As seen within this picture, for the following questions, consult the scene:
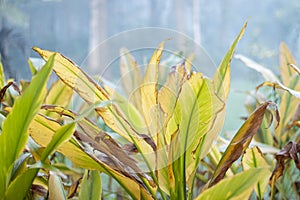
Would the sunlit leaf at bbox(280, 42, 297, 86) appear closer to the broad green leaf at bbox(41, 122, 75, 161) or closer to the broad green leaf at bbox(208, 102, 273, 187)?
the broad green leaf at bbox(208, 102, 273, 187)

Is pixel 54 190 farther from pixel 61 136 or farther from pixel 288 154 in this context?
pixel 288 154

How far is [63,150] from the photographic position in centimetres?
63

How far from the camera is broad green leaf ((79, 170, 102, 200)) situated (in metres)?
0.64

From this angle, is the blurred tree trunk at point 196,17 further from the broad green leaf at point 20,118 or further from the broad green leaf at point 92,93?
the broad green leaf at point 20,118

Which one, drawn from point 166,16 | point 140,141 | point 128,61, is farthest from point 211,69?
point 166,16

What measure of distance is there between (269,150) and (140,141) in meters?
0.42

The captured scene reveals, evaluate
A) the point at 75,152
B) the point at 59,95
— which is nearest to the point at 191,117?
the point at 75,152

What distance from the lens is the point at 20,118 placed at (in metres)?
0.53

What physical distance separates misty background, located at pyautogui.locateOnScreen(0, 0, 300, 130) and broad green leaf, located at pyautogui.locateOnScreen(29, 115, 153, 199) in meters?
0.81

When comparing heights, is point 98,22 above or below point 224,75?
above

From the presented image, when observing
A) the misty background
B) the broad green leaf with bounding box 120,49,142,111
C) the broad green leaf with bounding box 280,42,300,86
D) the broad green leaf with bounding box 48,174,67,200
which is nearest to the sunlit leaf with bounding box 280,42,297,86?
the broad green leaf with bounding box 280,42,300,86

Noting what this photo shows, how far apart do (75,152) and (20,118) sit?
0.40ft

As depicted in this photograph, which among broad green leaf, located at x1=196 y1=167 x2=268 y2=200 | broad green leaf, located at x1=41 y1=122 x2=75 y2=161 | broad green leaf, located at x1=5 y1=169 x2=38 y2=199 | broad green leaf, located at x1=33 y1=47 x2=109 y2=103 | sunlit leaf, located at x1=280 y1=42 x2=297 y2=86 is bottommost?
broad green leaf, located at x1=196 y1=167 x2=268 y2=200

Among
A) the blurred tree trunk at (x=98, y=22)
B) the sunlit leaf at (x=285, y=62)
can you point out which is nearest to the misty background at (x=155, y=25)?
the blurred tree trunk at (x=98, y=22)
